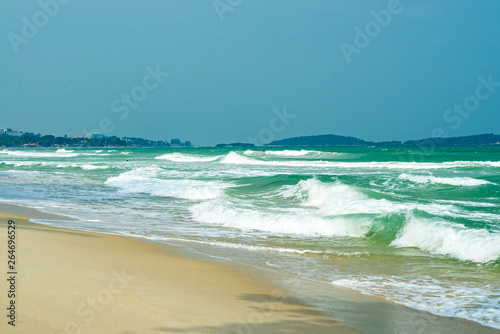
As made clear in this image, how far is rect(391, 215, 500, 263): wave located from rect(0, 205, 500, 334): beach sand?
3.02 m

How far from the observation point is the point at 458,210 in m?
12.4

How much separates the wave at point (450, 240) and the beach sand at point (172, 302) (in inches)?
119

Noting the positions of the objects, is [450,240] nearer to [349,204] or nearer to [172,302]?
[349,204]

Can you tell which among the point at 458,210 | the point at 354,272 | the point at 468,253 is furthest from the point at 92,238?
the point at 458,210

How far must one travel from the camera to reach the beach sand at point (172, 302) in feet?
13.2

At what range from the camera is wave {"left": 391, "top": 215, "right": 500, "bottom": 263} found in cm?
752

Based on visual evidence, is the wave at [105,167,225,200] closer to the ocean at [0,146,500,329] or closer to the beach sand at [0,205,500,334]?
the ocean at [0,146,500,329]

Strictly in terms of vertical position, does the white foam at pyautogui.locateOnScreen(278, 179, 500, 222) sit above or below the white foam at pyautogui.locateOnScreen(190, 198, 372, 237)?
above

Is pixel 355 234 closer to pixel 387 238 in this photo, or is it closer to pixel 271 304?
pixel 387 238

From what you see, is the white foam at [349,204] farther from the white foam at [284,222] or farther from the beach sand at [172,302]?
the beach sand at [172,302]

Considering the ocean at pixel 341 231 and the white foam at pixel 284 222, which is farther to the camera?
the white foam at pixel 284 222

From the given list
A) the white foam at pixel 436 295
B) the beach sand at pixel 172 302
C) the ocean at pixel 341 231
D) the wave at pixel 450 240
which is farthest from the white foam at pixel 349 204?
the beach sand at pixel 172 302

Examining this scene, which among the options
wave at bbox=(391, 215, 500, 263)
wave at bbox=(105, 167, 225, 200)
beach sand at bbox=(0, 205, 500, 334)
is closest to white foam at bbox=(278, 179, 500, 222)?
wave at bbox=(391, 215, 500, 263)

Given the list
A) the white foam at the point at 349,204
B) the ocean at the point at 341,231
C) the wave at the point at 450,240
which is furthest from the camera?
the white foam at the point at 349,204
